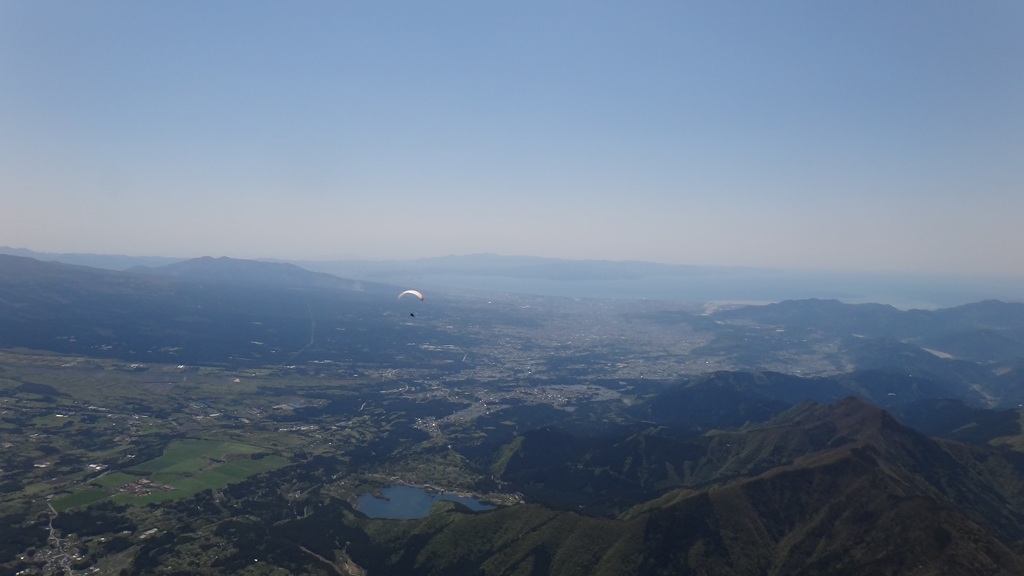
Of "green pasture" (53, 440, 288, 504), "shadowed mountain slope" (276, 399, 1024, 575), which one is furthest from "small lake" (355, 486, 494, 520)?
"green pasture" (53, 440, 288, 504)

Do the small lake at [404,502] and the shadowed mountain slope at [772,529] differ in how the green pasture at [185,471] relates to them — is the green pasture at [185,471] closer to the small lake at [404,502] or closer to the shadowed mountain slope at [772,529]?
the small lake at [404,502]

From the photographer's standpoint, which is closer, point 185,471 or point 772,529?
point 772,529

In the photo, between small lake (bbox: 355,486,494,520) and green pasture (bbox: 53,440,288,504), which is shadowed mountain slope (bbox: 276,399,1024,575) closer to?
small lake (bbox: 355,486,494,520)

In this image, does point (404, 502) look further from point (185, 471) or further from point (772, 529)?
point (772, 529)

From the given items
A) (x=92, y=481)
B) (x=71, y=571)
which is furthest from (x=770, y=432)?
(x=92, y=481)

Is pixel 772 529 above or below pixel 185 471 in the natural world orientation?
above

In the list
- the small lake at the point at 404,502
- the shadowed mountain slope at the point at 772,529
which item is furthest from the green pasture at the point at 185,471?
the shadowed mountain slope at the point at 772,529

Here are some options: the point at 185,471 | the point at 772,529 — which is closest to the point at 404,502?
the point at 185,471

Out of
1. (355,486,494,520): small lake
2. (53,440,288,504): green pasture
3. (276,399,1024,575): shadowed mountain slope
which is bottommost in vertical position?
(355,486,494,520): small lake

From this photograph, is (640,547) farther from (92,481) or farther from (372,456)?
(92,481)
